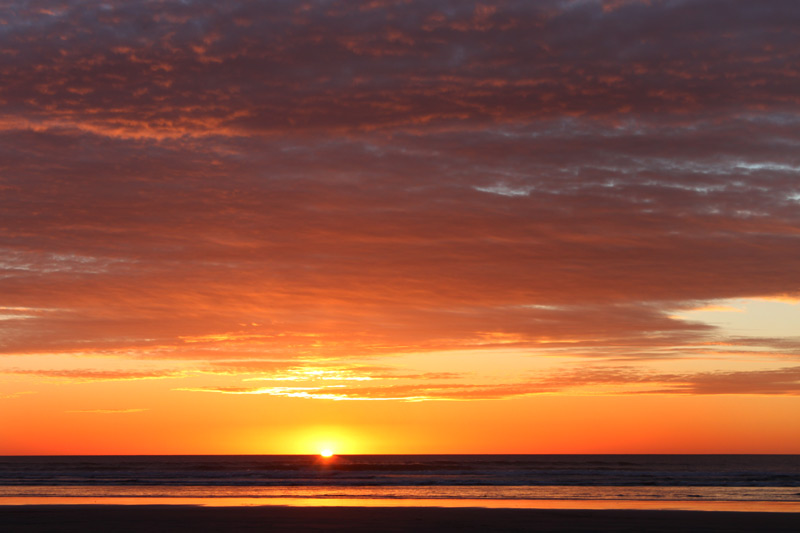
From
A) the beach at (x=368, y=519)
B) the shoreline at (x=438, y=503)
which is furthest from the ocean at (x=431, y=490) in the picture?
the beach at (x=368, y=519)

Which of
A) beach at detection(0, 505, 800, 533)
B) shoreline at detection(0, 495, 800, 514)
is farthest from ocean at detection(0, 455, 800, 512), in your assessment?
beach at detection(0, 505, 800, 533)

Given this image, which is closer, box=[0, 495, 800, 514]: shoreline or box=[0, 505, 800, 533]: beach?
box=[0, 505, 800, 533]: beach

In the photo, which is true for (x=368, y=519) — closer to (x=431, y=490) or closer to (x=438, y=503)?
(x=438, y=503)

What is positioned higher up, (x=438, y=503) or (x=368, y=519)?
(x=438, y=503)

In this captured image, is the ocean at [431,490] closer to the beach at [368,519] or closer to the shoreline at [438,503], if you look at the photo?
the shoreline at [438,503]

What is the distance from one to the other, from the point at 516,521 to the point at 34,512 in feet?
58.8

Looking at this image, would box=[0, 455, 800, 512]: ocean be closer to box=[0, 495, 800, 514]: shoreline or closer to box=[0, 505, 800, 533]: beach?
box=[0, 495, 800, 514]: shoreline

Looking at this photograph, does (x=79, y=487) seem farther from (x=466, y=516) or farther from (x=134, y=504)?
(x=466, y=516)

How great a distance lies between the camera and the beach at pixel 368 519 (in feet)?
77.9

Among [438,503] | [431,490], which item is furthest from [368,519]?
[431,490]

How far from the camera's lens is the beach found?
2375cm

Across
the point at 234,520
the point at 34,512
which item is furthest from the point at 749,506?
the point at 34,512

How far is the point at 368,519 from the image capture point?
85.5 ft

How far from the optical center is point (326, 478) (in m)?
54.9
